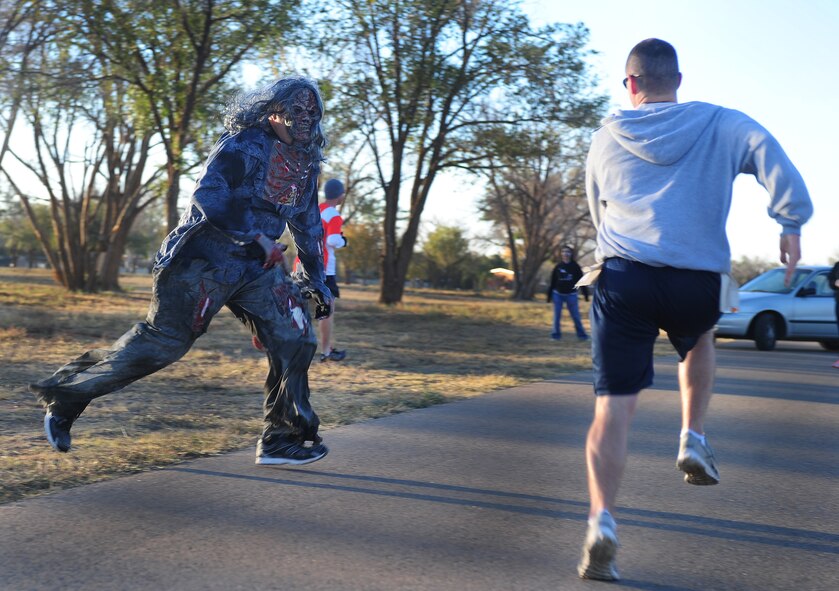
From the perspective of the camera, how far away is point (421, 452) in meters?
5.32

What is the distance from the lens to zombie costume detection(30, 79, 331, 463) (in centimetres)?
426

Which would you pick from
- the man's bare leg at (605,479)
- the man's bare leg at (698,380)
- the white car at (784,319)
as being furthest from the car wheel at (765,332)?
the man's bare leg at (605,479)

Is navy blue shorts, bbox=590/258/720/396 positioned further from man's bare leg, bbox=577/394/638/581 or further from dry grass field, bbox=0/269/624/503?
dry grass field, bbox=0/269/624/503

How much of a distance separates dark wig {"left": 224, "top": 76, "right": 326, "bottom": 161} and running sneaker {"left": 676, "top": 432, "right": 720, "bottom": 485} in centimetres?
229

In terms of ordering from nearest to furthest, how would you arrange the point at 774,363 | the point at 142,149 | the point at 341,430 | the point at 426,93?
1. the point at 341,430
2. the point at 774,363
3. the point at 426,93
4. the point at 142,149

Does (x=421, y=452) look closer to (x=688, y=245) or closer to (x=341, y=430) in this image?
(x=341, y=430)

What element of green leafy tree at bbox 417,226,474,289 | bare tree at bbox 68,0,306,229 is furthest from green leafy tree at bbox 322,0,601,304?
green leafy tree at bbox 417,226,474,289

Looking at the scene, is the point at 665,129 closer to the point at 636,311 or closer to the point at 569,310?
the point at 636,311

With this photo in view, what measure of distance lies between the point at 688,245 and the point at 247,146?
2.16 m

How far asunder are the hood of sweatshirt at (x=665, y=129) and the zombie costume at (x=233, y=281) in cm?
173

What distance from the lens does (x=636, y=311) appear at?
332cm

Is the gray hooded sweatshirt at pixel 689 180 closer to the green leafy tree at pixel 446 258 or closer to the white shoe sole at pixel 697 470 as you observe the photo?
the white shoe sole at pixel 697 470

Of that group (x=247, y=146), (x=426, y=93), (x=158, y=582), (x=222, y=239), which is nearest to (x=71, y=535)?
(x=158, y=582)

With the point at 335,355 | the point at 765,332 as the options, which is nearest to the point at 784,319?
the point at 765,332
